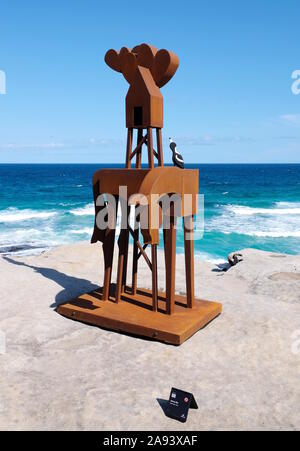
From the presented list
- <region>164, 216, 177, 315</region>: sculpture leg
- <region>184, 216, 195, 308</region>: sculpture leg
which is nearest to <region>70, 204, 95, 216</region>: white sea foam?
<region>184, 216, 195, 308</region>: sculpture leg

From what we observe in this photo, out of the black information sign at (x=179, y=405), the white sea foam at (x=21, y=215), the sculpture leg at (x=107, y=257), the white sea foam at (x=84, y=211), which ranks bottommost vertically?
→ the white sea foam at (x=21, y=215)

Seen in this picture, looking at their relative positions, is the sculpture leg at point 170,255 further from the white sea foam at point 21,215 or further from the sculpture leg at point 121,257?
the white sea foam at point 21,215

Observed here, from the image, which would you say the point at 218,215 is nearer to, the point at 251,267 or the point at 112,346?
the point at 251,267

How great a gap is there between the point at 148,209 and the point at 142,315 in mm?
1764

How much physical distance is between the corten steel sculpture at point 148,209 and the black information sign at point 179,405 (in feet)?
4.92

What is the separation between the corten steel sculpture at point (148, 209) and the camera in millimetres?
6515

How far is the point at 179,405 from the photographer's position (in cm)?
480

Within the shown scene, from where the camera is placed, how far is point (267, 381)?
5.68m

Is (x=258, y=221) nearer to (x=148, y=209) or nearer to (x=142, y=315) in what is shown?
(x=142, y=315)

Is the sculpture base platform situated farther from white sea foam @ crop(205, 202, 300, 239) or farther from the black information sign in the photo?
white sea foam @ crop(205, 202, 300, 239)

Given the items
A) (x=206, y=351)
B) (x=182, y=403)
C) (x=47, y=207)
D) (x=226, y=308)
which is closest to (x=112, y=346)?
(x=206, y=351)

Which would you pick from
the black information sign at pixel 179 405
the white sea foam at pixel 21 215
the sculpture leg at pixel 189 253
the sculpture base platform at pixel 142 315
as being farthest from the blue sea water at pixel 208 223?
the black information sign at pixel 179 405

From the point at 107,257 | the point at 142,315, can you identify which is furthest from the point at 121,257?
the point at 142,315
